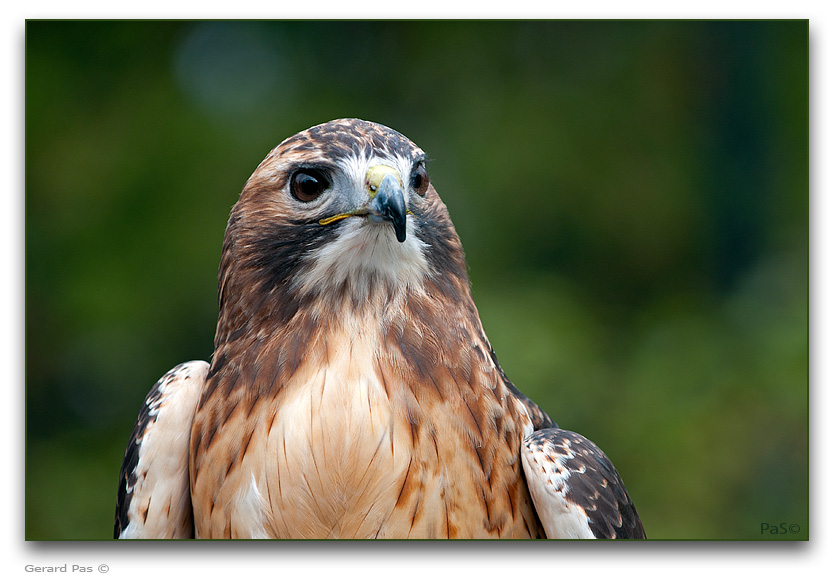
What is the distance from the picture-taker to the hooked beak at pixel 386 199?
1.60 meters

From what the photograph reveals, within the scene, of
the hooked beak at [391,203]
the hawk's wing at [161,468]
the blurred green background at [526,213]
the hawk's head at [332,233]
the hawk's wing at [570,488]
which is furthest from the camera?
the blurred green background at [526,213]

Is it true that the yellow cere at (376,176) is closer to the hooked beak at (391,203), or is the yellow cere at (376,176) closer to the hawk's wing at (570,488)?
the hooked beak at (391,203)

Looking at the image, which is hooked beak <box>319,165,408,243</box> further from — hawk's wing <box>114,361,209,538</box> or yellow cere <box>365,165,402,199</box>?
hawk's wing <box>114,361,209,538</box>

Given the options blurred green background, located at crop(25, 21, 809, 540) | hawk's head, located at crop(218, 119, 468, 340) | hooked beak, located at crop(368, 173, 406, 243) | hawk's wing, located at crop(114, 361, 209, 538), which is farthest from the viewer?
blurred green background, located at crop(25, 21, 809, 540)

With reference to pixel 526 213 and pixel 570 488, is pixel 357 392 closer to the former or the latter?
pixel 570 488

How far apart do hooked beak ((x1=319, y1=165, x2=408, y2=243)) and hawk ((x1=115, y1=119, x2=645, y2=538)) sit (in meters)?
0.04

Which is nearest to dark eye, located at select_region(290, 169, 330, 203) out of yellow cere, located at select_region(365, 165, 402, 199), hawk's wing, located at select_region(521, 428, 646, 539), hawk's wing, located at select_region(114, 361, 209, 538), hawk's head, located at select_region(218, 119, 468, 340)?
hawk's head, located at select_region(218, 119, 468, 340)

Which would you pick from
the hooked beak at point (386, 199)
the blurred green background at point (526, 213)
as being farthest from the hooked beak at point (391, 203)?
the blurred green background at point (526, 213)

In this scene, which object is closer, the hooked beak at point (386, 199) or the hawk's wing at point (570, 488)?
the hooked beak at point (386, 199)

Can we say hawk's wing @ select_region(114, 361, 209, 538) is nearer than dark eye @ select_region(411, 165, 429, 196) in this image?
No

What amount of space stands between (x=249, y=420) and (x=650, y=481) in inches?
66.2

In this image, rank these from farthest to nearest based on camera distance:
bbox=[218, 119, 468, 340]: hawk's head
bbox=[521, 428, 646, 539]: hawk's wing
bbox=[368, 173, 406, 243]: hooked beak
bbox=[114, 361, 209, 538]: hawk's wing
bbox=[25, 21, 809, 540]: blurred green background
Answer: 1. bbox=[25, 21, 809, 540]: blurred green background
2. bbox=[114, 361, 209, 538]: hawk's wing
3. bbox=[521, 428, 646, 539]: hawk's wing
4. bbox=[218, 119, 468, 340]: hawk's head
5. bbox=[368, 173, 406, 243]: hooked beak

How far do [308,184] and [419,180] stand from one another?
9.4 inches

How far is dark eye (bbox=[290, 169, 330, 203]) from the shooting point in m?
Result: 1.73
